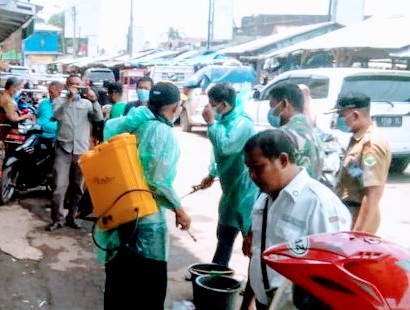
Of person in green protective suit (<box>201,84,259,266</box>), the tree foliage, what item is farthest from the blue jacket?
the tree foliage

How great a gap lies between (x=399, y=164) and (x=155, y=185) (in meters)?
7.59

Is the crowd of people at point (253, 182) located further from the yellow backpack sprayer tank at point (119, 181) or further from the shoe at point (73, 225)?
the shoe at point (73, 225)

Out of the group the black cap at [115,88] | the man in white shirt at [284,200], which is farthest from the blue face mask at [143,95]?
the man in white shirt at [284,200]

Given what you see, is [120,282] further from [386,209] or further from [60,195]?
[386,209]

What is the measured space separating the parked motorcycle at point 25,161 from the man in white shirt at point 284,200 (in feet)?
16.7

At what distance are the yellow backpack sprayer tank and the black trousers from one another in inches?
10.0

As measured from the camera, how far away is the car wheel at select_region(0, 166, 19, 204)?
6.77 metres

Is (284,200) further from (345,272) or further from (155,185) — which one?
(155,185)

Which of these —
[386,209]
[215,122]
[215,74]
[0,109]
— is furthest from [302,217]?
[215,74]

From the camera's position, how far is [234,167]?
13.8 ft

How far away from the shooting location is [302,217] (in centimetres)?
215

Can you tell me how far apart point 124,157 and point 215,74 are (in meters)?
13.6

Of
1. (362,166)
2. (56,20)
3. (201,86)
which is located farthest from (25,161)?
(56,20)

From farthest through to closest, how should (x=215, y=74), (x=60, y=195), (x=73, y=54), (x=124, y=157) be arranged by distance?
(x=73, y=54) → (x=215, y=74) → (x=60, y=195) → (x=124, y=157)
